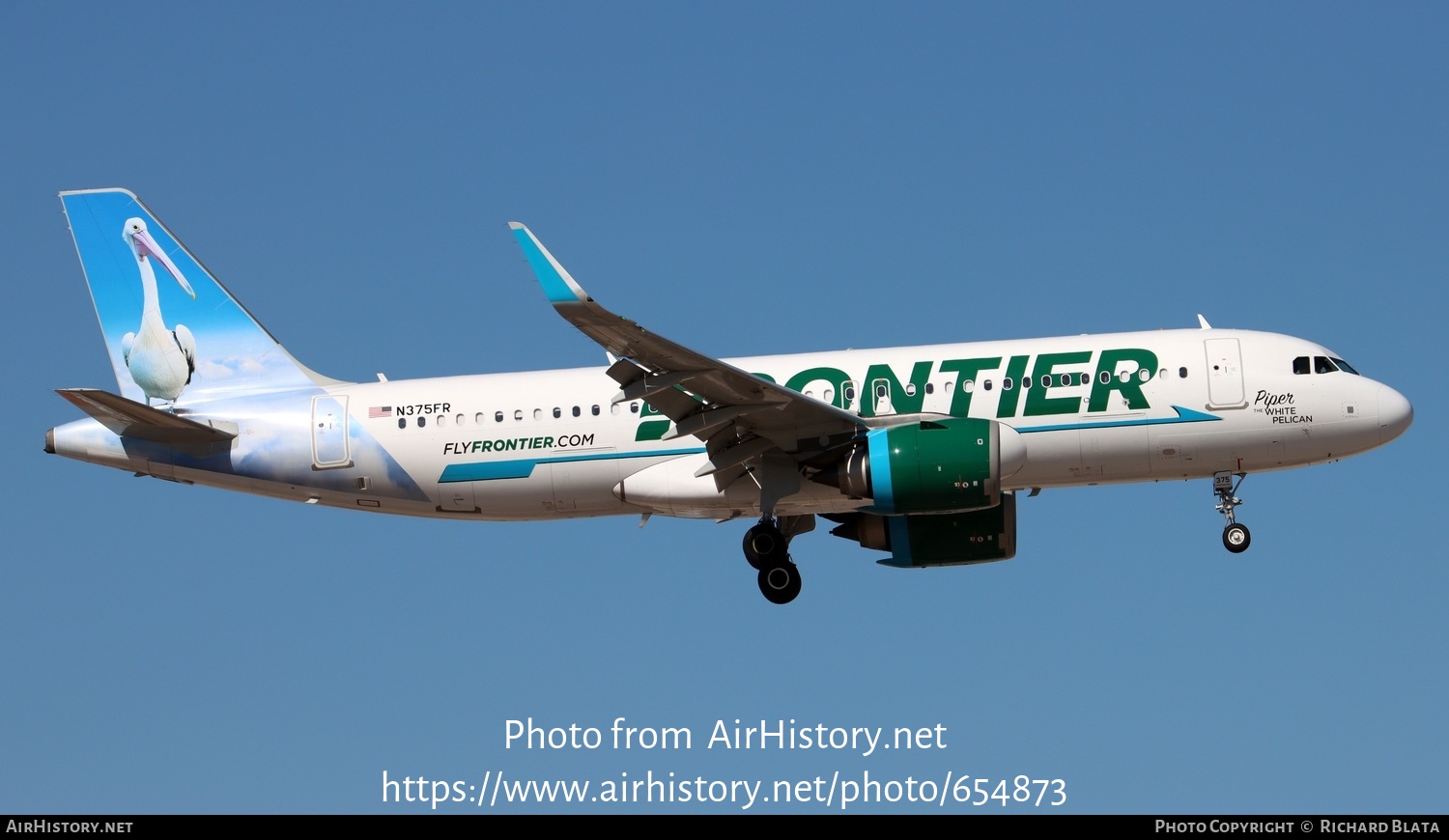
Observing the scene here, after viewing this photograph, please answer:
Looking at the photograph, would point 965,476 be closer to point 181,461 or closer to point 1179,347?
point 1179,347

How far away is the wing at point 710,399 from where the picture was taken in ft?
92.8

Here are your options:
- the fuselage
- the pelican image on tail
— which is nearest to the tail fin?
the pelican image on tail

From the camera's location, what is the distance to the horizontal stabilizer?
34000 mm

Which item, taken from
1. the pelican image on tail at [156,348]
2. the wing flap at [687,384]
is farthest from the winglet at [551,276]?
the pelican image on tail at [156,348]

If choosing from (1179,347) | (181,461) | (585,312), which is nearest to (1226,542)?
(1179,347)

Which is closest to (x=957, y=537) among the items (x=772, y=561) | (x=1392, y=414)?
(x=772, y=561)

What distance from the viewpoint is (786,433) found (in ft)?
108

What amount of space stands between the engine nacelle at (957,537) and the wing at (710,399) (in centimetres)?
422

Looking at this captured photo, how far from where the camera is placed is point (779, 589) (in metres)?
34.7

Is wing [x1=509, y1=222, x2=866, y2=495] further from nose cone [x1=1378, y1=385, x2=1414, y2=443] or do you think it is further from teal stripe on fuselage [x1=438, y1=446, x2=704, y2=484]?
nose cone [x1=1378, y1=385, x2=1414, y2=443]

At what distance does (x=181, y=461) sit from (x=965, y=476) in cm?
1576

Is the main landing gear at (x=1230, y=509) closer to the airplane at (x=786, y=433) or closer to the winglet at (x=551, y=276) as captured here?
the airplane at (x=786, y=433)

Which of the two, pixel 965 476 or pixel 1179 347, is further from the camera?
pixel 1179 347

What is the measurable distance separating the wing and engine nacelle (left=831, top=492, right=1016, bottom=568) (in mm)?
4224
